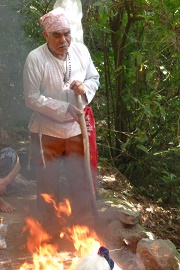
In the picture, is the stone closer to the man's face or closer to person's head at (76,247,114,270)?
person's head at (76,247,114,270)

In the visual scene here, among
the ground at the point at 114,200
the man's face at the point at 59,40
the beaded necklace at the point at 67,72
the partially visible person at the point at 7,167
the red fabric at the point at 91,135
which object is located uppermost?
the man's face at the point at 59,40

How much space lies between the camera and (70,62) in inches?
163

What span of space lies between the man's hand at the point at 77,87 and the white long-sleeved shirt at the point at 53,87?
0.44 feet

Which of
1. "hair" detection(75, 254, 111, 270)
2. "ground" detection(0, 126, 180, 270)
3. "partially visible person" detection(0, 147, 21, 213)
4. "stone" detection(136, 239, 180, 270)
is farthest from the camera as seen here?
"partially visible person" detection(0, 147, 21, 213)

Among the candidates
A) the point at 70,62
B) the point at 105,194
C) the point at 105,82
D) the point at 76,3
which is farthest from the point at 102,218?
the point at 105,82

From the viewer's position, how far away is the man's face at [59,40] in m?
3.94

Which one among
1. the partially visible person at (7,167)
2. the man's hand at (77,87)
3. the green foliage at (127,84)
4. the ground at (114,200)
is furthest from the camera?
the green foliage at (127,84)

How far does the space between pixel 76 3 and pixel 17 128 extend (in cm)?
323

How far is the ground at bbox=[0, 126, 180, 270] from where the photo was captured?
14.5 ft

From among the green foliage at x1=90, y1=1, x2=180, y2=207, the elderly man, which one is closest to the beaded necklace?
the elderly man

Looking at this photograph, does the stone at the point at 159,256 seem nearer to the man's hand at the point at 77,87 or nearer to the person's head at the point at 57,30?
the man's hand at the point at 77,87

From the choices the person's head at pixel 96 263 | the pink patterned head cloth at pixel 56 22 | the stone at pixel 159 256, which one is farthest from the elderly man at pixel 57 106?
the person's head at pixel 96 263

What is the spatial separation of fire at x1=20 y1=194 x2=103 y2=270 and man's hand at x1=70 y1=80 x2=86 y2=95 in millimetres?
1109

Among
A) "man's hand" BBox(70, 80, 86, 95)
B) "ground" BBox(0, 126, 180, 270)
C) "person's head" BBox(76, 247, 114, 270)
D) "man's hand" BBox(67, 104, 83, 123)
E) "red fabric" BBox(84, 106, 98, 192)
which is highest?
"man's hand" BBox(70, 80, 86, 95)
